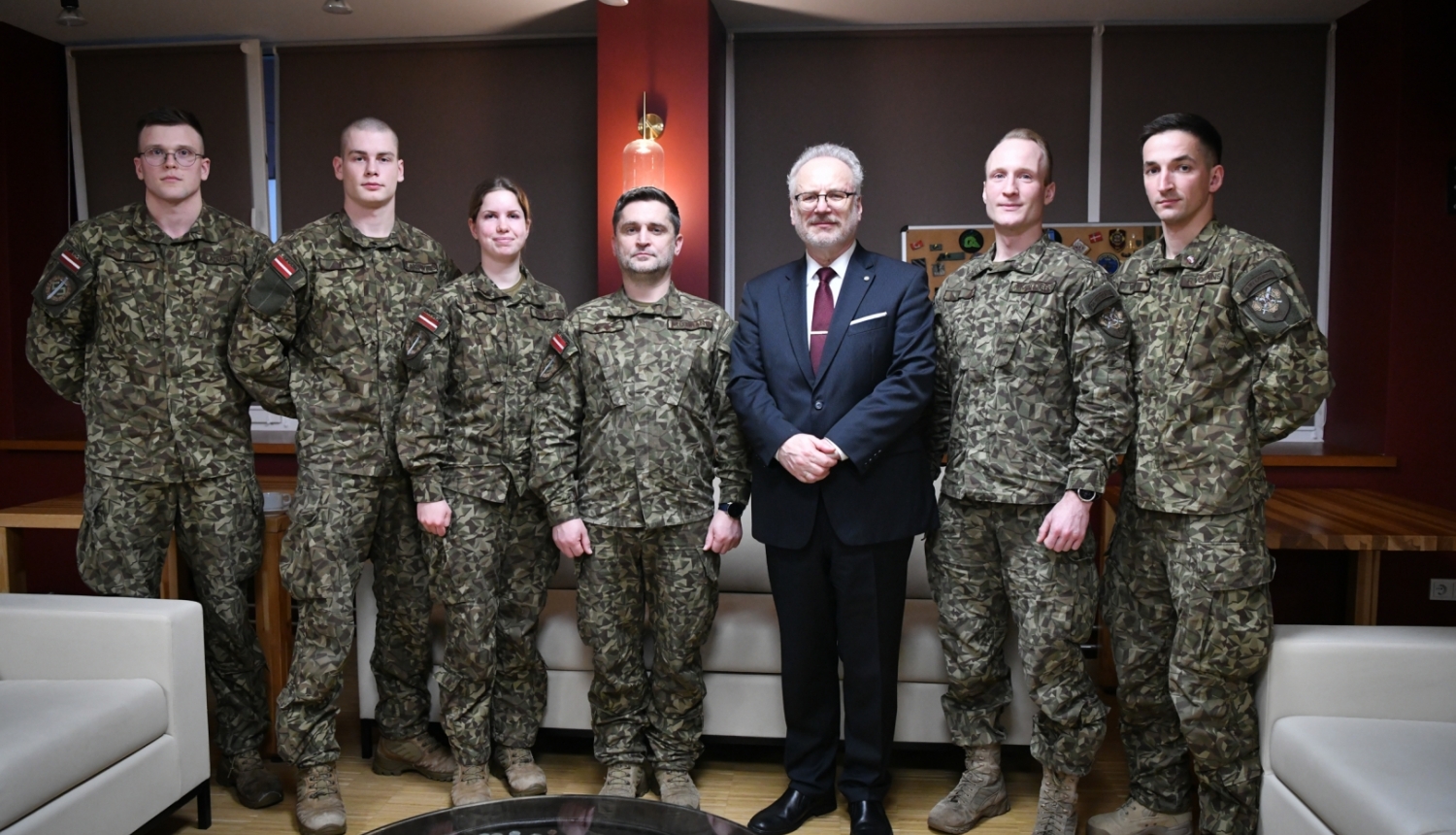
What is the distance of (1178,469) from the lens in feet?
7.51

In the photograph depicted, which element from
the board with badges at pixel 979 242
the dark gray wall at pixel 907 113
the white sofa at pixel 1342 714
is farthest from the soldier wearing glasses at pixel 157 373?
the board with badges at pixel 979 242

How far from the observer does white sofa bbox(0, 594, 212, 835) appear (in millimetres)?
2150

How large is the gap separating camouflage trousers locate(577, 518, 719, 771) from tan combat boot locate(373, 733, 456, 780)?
0.50 metres

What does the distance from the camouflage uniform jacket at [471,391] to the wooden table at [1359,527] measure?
2.06 m

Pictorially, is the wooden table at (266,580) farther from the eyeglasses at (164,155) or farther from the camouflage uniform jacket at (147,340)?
the eyeglasses at (164,155)

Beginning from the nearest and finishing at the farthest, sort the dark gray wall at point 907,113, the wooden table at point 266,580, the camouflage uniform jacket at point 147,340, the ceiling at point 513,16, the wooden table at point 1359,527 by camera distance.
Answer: the camouflage uniform jacket at point 147,340
the wooden table at point 1359,527
the wooden table at point 266,580
the ceiling at point 513,16
the dark gray wall at point 907,113

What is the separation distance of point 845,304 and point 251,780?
2125 millimetres

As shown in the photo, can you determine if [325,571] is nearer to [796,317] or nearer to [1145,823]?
[796,317]

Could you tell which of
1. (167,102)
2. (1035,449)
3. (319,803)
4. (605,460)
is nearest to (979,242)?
(1035,449)

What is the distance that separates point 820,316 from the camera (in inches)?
101

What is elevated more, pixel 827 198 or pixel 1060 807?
pixel 827 198

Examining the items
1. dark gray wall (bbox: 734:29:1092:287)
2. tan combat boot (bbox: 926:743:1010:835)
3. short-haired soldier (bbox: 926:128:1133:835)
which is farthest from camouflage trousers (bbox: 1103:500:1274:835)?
dark gray wall (bbox: 734:29:1092:287)

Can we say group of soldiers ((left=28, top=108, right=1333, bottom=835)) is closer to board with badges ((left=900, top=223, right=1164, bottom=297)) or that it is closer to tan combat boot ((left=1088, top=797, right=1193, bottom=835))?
tan combat boot ((left=1088, top=797, right=1193, bottom=835))

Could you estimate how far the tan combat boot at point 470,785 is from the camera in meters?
2.72
